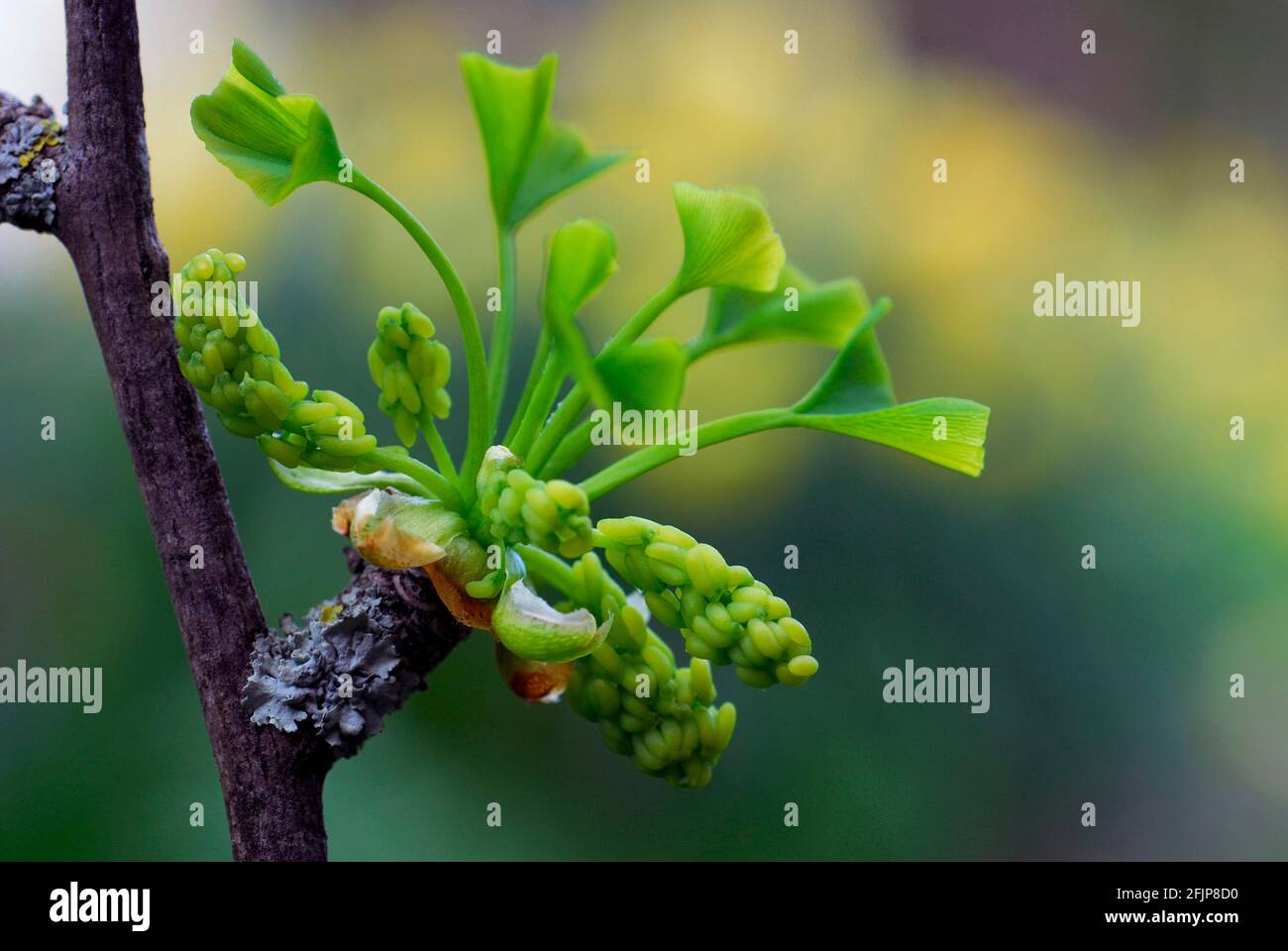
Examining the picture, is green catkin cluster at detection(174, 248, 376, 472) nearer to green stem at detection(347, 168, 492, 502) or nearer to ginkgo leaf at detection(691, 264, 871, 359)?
green stem at detection(347, 168, 492, 502)

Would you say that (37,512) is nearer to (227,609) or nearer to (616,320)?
(616,320)

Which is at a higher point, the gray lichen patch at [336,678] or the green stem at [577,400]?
the green stem at [577,400]

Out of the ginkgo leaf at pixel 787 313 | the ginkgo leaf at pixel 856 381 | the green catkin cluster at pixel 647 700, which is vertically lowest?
the green catkin cluster at pixel 647 700

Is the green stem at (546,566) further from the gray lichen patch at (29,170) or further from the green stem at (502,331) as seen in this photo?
the gray lichen patch at (29,170)

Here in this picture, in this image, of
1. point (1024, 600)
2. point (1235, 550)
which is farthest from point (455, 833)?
point (1235, 550)

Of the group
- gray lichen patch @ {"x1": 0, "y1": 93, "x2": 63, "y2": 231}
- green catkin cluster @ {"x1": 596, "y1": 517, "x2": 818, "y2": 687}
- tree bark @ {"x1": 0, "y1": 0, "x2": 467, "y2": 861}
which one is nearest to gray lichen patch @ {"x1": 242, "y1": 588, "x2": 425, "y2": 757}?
tree bark @ {"x1": 0, "y1": 0, "x2": 467, "y2": 861}

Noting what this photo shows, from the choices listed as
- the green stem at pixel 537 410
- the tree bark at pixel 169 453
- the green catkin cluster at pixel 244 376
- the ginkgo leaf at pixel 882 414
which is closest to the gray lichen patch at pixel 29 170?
the tree bark at pixel 169 453
